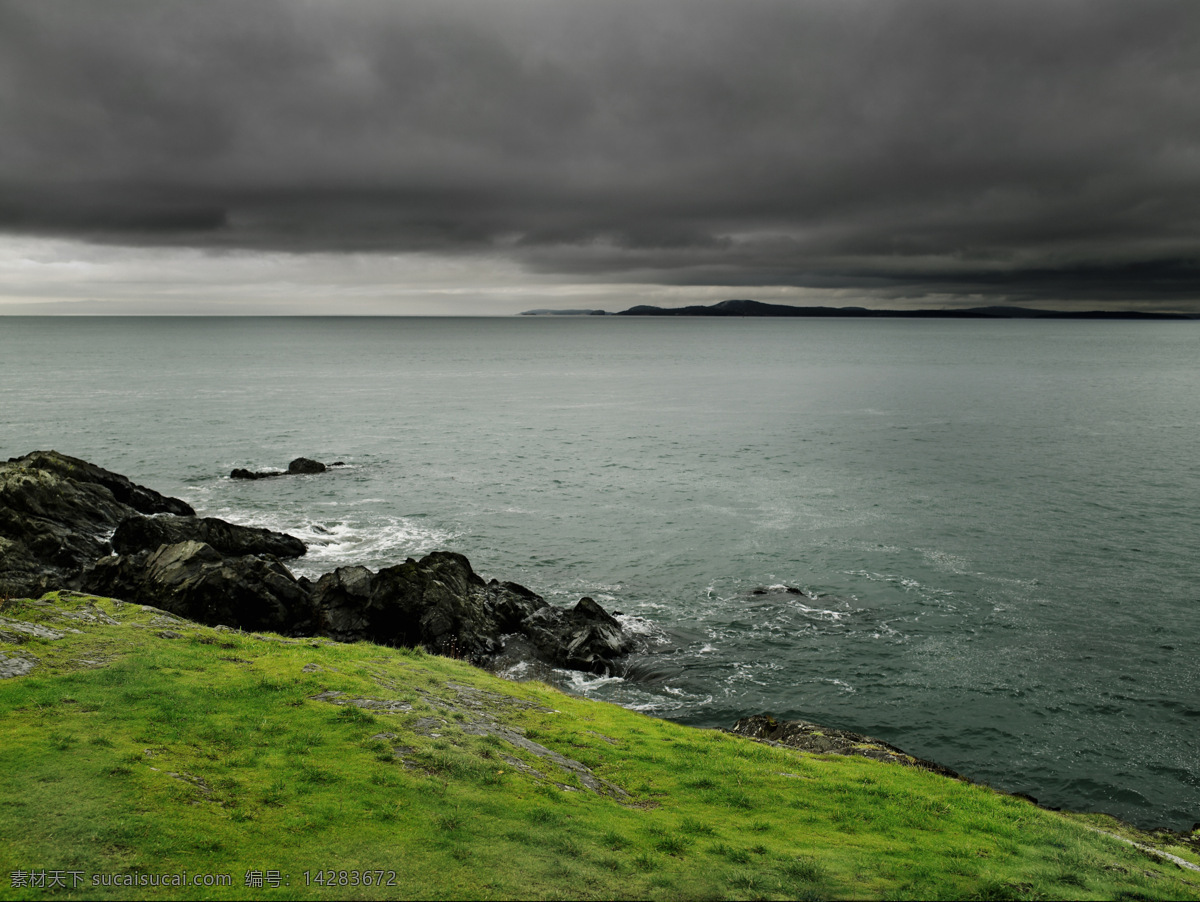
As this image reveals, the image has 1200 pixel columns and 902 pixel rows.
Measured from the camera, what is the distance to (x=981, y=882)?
48.8ft

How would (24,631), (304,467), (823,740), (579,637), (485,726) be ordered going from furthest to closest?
(304,467)
(579,637)
(823,740)
(24,631)
(485,726)

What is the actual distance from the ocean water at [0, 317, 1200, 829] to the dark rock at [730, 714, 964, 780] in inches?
156

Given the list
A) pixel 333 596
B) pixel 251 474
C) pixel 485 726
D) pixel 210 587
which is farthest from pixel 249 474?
pixel 485 726

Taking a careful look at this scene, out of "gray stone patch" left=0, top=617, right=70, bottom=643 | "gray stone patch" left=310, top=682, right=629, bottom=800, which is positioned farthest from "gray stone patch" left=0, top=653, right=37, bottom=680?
"gray stone patch" left=310, top=682, right=629, bottom=800

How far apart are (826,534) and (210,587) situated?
137ft

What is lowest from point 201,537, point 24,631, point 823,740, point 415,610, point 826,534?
point 826,534

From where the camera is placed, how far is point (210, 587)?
35.8 m

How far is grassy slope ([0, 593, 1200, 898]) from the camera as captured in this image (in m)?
13.5

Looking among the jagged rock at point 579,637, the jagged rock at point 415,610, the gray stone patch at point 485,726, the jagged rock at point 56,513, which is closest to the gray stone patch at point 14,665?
the gray stone patch at point 485,726

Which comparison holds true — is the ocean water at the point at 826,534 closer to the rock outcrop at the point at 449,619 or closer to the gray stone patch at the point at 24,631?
the rock outcrop at the point at 449,619

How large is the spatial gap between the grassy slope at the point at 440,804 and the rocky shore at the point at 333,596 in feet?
40.0


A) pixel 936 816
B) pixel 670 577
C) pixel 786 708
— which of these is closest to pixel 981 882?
pixel 936 816

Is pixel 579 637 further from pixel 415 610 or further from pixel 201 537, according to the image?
pixel 201 537

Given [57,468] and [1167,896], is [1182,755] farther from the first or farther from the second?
[57,468]
